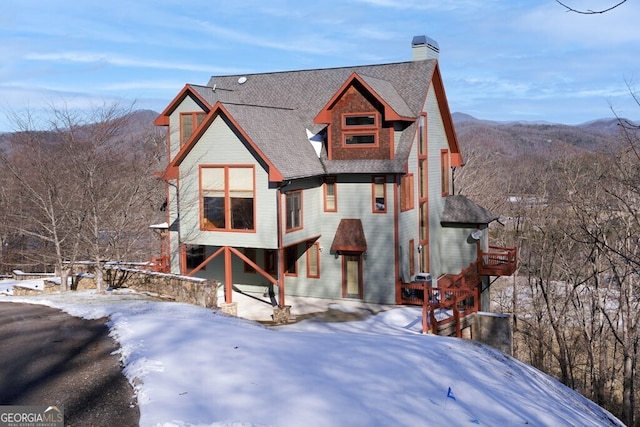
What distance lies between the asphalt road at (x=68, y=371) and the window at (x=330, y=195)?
9.49 metres

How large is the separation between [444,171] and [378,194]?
571 centimetres

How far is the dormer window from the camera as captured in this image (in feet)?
67.1

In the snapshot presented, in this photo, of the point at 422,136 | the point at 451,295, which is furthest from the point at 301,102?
the point at 451,295

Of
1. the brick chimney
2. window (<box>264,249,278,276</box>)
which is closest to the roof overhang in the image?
window (<box>264,249,278,276</box>)

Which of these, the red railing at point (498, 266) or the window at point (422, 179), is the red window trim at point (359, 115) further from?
the red railing at point (498, 266)

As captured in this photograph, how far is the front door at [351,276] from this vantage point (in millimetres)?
20625

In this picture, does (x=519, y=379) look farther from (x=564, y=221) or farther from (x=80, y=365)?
(x=564, y=221)

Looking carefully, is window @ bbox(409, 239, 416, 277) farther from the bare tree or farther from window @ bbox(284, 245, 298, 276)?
the bare tree

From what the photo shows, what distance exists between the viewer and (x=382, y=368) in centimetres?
1076

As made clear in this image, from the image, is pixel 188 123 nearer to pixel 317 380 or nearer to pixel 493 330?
pixel 493 330

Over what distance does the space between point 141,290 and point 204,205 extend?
145 inches

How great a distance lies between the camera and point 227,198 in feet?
63.0

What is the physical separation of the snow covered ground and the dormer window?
817cm

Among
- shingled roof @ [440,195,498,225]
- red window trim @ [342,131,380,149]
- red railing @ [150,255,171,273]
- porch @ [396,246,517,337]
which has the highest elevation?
red window trim @ [342,131,380,149]
